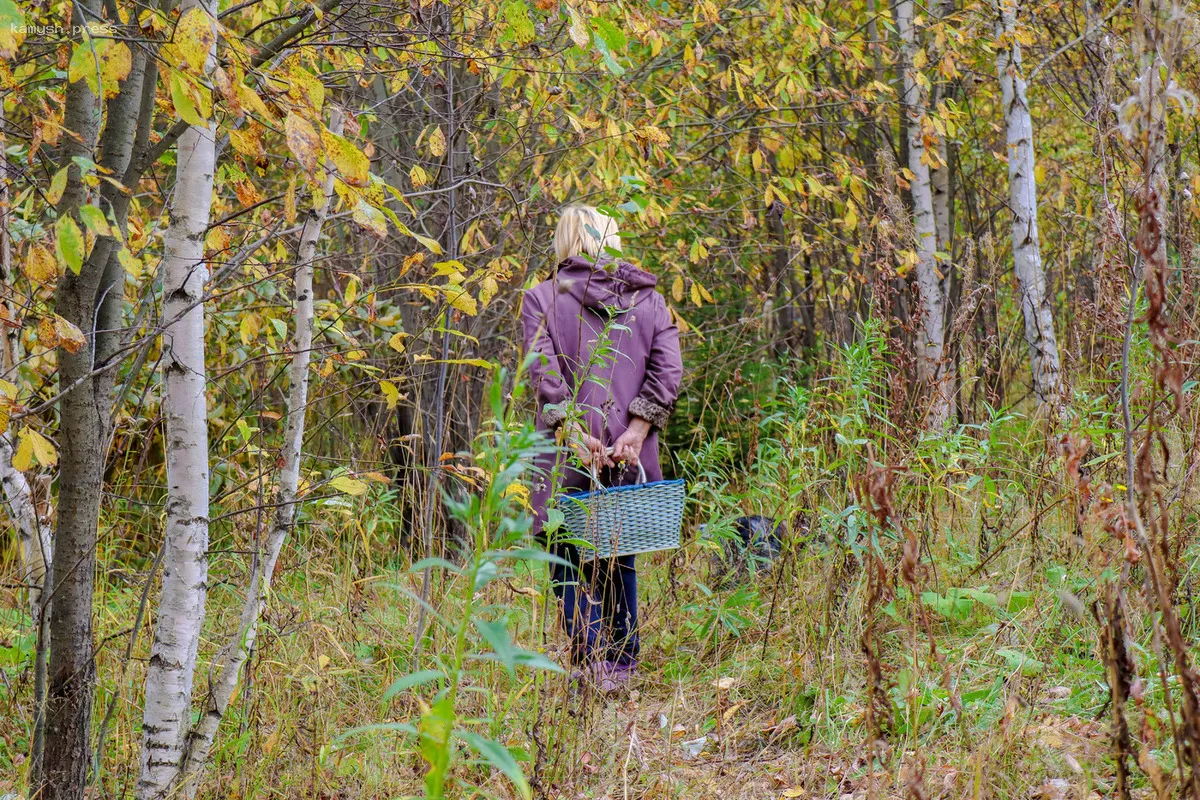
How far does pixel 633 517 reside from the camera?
341 centimetres

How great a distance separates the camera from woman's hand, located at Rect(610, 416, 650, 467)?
3.64m

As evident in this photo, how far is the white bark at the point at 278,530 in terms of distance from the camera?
8.92ft

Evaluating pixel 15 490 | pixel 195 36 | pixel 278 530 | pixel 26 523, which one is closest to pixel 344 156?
pixel 195 36

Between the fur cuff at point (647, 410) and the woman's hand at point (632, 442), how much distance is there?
0.9 inches

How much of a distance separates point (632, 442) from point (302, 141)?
199cm

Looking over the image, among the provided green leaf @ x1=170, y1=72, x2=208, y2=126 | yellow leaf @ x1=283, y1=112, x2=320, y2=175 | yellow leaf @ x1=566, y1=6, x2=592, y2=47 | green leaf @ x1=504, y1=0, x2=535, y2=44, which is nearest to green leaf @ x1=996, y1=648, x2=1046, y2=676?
yellow leaf @ x1=566, y1=6, x2=592, y2=47

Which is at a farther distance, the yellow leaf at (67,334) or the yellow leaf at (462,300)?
the yellow leaf at (462,300)

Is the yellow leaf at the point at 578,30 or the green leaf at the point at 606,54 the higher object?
the yellow leaf at the point at 578,30

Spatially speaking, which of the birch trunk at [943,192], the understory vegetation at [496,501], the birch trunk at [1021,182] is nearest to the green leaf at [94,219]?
the understory vegetation at [496,501]

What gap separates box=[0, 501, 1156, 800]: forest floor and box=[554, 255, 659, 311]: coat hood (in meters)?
1.09

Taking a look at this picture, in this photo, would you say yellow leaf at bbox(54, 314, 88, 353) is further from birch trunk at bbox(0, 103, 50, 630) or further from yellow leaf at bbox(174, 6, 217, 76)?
yellow leaf at bbox(174, 6, 217, 76)

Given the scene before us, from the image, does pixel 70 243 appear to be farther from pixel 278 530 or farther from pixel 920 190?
pixel 920 190

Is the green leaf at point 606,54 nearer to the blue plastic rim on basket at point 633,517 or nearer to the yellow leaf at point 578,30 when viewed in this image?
the yellow leaf at point 578,30

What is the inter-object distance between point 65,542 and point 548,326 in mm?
1719
